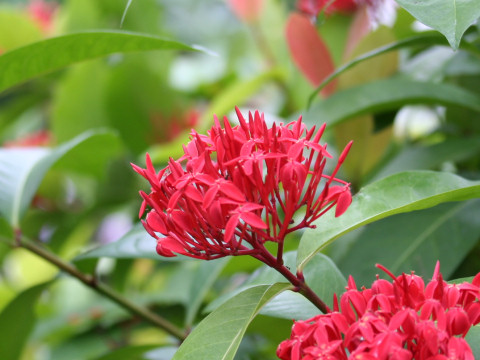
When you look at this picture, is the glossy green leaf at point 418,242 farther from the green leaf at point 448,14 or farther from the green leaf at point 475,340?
the green leaf at point 448,14

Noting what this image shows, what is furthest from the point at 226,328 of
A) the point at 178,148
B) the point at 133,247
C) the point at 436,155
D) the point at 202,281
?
the point at 178,148

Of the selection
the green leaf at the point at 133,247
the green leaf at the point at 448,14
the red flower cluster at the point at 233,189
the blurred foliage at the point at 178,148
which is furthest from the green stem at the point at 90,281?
the green leaf at the point at 448,14

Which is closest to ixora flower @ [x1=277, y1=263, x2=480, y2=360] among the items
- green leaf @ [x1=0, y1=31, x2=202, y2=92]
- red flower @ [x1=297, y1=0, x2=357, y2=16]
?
green leaf @ [x1=0, y1=31, x2=202, y2=92]

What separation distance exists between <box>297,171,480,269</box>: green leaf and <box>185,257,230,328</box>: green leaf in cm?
30

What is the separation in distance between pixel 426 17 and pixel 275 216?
0.65 feet

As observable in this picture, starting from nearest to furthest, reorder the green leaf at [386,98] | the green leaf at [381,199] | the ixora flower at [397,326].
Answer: the ixora flower at [397,326] < the green leaf at [381,199] < the green leaf at [386,98]

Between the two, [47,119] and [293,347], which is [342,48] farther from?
[47,119]

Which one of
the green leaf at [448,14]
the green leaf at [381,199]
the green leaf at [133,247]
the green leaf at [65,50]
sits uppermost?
the green leaf at [65,50]

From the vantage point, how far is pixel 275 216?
1.69ft

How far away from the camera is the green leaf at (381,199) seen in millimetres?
548

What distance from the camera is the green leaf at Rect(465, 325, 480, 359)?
493 mm

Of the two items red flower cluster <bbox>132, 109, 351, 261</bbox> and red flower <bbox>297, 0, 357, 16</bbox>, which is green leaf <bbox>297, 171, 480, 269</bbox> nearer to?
red flower cluster <bbox>132, 109, 351, 261</bbox>

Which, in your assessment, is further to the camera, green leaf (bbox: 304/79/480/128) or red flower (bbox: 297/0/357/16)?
red flower (bbox: 297/0/357/16)

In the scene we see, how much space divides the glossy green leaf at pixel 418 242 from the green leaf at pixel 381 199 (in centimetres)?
16
